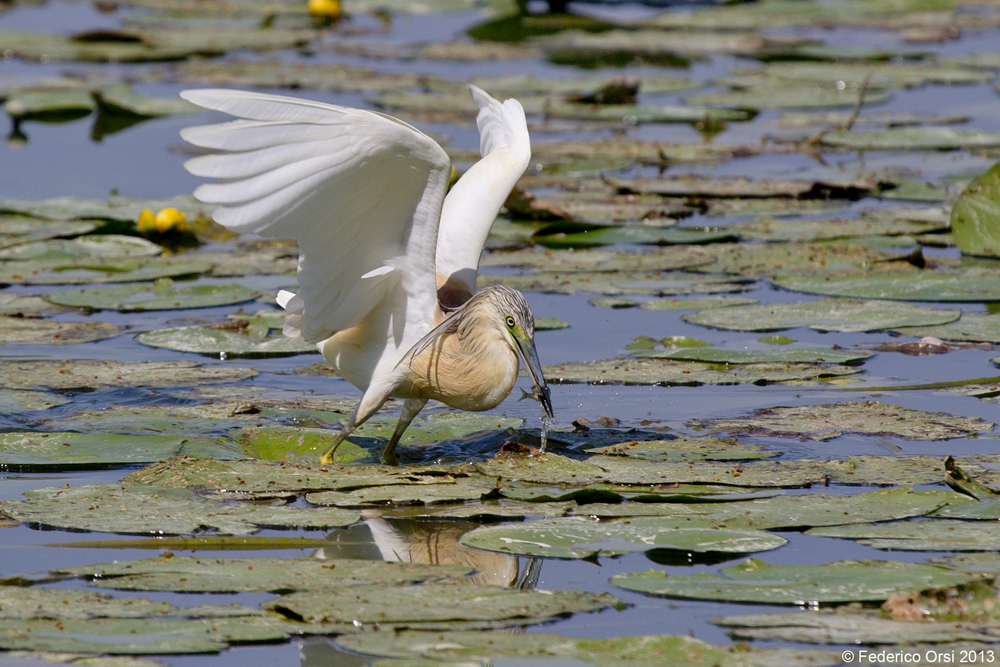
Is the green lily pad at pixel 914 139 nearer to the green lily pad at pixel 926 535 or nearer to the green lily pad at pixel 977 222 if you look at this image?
the green lily pad at pixel 977 222

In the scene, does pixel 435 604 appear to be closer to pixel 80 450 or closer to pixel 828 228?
pixel 80 450

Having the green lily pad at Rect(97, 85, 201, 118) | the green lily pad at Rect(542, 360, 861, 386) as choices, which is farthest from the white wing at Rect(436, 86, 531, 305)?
the green lily pad at Rect(97, 85, 201, 118)

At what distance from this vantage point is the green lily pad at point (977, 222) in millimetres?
7387

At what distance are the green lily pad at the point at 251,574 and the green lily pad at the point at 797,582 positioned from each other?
55 centimetres

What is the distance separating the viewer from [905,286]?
6.60 m

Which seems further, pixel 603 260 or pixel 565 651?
pixel 603 260

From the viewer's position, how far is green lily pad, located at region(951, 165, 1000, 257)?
7.39 meters

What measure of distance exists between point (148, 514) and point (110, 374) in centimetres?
184

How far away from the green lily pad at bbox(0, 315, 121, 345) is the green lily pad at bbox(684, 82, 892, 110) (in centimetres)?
734

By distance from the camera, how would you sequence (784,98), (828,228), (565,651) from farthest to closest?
1. (784,98)
2. (828,228)
3. (565,651)

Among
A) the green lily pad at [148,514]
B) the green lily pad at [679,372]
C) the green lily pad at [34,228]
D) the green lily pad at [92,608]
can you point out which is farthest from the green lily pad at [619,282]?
the green lily pad at [92,608]

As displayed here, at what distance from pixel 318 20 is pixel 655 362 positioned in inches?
563

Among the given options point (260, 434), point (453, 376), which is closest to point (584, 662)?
point (453, 376)


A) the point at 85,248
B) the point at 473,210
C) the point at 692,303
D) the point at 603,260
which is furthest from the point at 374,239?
the point at 85,248
